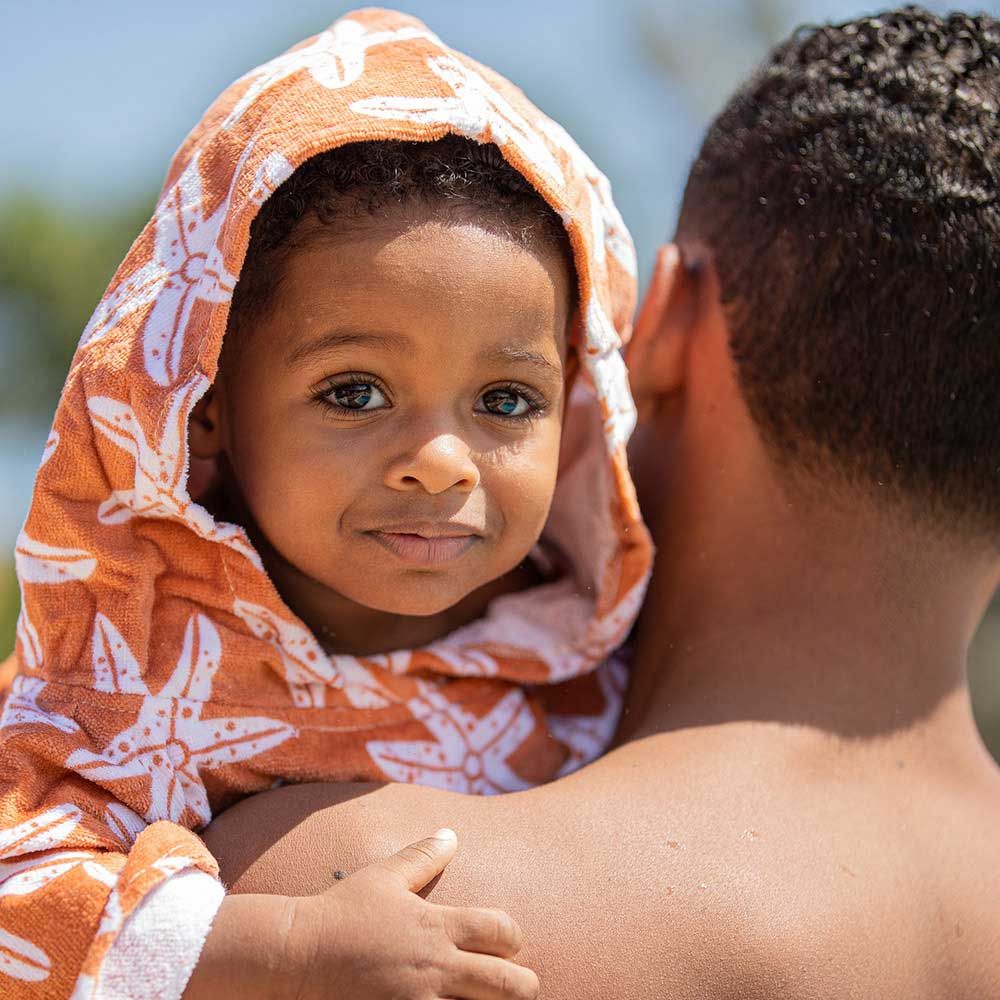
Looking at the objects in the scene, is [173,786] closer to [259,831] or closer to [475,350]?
[259,831]

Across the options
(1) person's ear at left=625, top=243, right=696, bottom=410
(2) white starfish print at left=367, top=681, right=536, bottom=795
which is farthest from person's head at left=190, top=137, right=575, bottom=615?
(1) person's ear at left=625, top=243, right=696, bottom=410

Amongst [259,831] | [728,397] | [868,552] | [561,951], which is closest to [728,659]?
[868,552]

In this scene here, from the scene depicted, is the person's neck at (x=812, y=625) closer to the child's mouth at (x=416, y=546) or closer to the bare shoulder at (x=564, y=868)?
the bare shoulder at (x=564, y=868)

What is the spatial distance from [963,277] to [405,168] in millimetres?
892

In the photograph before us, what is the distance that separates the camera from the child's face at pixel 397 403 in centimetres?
196

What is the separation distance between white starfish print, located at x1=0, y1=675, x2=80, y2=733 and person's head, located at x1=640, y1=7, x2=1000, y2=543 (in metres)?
1.20

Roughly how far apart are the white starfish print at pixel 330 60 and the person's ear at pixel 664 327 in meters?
0.59

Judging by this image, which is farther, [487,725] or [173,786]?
[487,725]

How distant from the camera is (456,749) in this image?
2217 mm

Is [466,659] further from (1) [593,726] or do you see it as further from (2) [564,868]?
(2) [564,868]

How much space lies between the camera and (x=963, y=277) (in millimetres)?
2131

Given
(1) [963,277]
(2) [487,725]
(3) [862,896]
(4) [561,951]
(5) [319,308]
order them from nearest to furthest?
(4) [561,951]
(3) [862,896]
(5) [319,308]
(1) [963,277]
(2) [487,725]

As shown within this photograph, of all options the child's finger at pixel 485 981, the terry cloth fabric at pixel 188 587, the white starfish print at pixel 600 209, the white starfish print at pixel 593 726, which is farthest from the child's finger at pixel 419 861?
the white starfish print at pixel 600 209

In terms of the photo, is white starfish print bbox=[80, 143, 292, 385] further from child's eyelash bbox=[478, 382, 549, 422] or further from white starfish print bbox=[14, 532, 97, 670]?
child's eyelash bbox=[478, 382, 549, 422]
